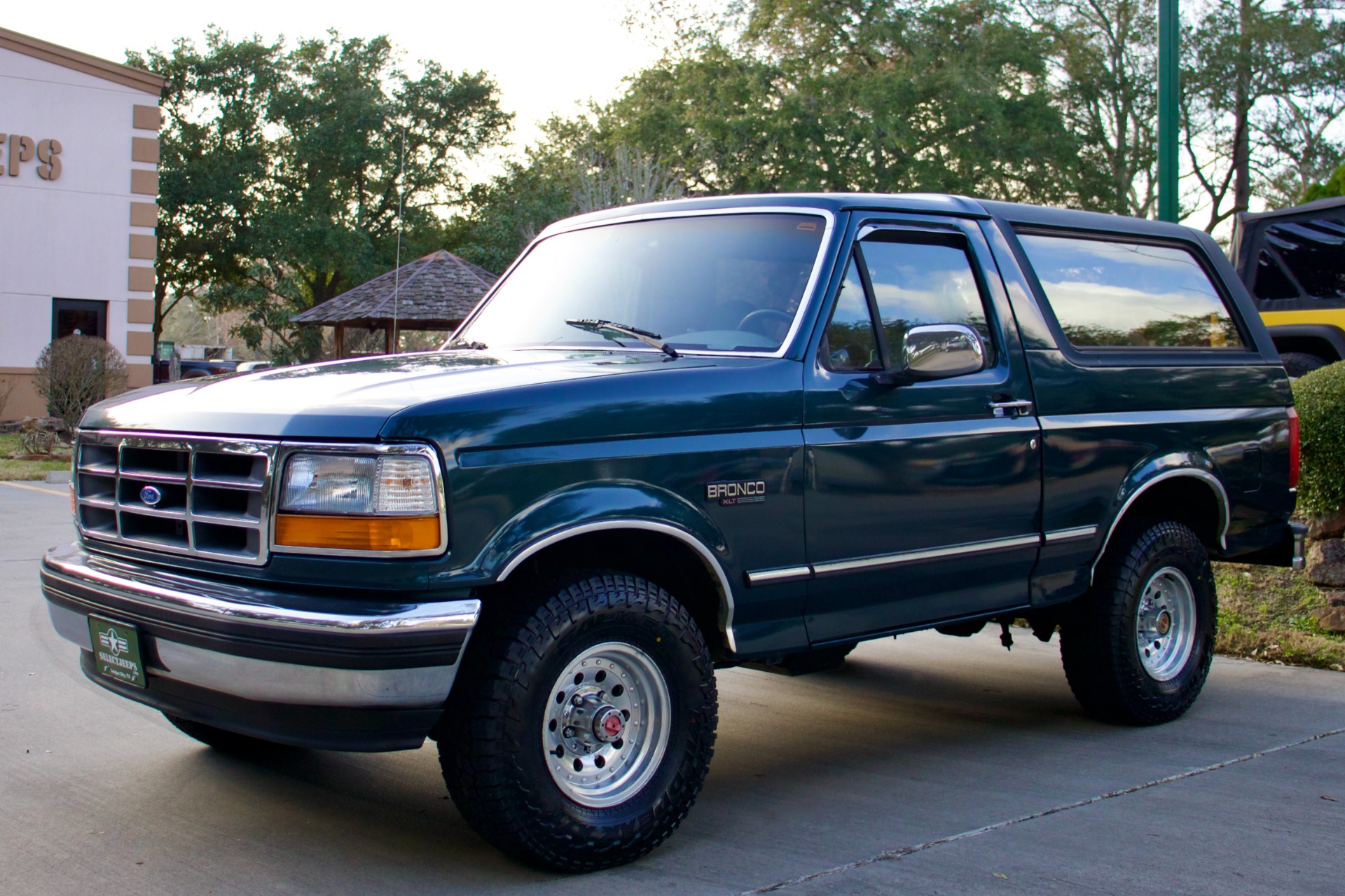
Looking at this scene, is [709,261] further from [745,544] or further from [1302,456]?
[1302,456]

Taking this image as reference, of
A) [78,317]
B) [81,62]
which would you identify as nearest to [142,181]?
[81,62]

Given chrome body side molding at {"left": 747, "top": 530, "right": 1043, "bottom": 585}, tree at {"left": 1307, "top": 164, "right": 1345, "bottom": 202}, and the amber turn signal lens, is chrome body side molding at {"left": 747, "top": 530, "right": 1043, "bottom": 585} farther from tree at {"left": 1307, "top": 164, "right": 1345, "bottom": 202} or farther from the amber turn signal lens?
tree at {"left": 1307, "top": 164, "right": 1345, "bottom": 202}

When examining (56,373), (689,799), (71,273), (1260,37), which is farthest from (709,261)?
(1260,37)

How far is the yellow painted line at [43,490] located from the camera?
44.1 ft

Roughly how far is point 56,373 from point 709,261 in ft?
52.8

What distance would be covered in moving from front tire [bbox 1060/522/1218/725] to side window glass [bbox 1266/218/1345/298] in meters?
7.77

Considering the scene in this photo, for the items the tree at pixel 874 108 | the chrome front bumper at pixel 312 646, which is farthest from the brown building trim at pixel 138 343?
the chrome front bumper at pixel 312 646

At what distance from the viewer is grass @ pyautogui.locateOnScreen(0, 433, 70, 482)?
1515 centimetres

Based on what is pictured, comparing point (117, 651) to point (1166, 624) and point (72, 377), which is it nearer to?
point (1166, 624)

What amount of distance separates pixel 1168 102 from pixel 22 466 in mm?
13513

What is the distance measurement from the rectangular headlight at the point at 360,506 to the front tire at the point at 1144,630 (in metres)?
3.09

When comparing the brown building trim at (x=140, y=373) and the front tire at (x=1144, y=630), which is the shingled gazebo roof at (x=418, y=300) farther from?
the front tire at (x=1144, y=630)

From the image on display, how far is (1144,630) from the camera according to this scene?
5566 mm

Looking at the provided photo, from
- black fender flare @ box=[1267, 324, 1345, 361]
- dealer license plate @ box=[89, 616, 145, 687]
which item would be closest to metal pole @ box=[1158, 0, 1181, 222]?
black fender flare @ box=[1267, 324, 1345, 361]
